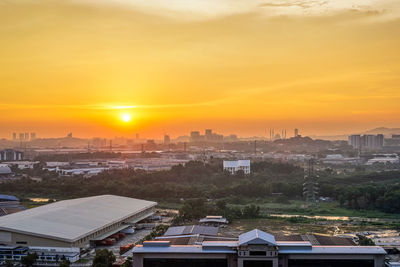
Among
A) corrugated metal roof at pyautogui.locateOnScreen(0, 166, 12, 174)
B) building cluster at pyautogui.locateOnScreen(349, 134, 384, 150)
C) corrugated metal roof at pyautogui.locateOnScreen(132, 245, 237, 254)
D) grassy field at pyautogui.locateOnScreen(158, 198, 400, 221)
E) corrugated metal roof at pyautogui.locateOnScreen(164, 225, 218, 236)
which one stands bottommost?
grassy field at pyautogui.locateOnScreen(158, 198, 400, 221)

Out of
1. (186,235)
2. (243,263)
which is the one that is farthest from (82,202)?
(243,263)

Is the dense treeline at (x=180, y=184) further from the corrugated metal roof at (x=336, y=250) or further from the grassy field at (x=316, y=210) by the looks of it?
the corrugated metal roof at (x=336, y=250)

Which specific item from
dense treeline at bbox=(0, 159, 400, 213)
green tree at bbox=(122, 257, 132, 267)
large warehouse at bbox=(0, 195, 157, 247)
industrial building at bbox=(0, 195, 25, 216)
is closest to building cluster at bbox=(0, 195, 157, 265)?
large warehouse at bbox=(0, 195, 157, 247)

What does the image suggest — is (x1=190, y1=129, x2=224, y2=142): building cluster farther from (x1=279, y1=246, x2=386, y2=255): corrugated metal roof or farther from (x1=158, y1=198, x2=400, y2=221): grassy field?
(x1=279, y1=246, x2=386, y2=255): corrugated metal roof

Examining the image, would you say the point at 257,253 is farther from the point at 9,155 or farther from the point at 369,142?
the point at 369,142

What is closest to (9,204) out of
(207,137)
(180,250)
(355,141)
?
(180,250)

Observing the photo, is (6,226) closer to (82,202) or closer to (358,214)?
(82,202)

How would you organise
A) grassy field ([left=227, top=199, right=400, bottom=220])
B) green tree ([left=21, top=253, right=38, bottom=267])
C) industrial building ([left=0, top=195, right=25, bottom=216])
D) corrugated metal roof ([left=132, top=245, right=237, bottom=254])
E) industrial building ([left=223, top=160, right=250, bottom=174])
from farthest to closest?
industrial building ([left=223, top=160, right=250, bottom=174]), grassy field ([left=227, top=199, right=400, bottom=220]), industrial building ([left=0, top=195, right=25, bottom=216]), green tree ([left=21, top=253, right=38, bottom=267]), corrugated metal roof ([left=132, top=245, right=237, bottom=254])
